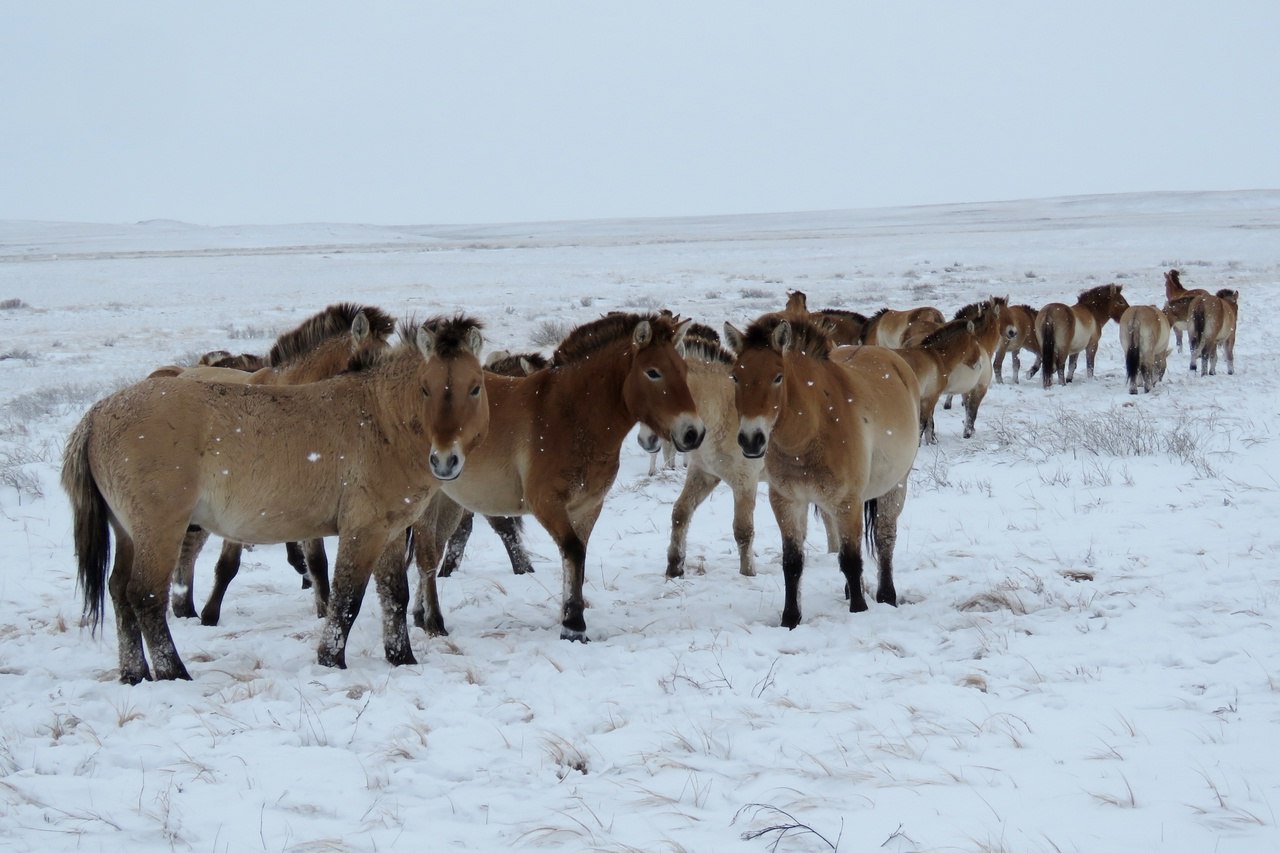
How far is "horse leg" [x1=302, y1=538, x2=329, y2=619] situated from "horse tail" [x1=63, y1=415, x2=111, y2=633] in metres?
1.41

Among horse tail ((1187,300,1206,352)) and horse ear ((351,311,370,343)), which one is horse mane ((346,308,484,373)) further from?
horse tail ((1187,300,1206,352))

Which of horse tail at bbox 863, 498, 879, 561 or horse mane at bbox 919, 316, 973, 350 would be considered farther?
horse mane at bbox 919, 316, 973, 350

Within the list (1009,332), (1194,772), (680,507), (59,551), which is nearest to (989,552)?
(680,507)

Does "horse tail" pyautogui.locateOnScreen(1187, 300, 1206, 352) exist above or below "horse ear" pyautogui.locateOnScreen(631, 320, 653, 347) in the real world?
below

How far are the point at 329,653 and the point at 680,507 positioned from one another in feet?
11.3

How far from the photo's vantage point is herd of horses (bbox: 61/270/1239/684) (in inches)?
219

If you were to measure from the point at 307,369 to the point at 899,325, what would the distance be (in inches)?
468

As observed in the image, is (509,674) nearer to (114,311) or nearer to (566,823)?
(566,823)

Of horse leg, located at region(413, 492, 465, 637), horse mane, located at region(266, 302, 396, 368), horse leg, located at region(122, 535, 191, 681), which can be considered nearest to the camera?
horse leg, located at region(122, 535, 191, 681)

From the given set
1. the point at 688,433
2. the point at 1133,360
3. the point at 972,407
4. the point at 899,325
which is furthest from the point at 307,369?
the point at 1133,360

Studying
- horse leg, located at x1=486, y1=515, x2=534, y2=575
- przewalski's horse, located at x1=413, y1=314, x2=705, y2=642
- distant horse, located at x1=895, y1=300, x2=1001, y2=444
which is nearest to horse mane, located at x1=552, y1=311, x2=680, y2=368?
przewalski's horse, located at x1=413, y1=314, x2=705, y2=642

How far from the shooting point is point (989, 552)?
809cm

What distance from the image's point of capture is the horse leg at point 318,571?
6.86 m

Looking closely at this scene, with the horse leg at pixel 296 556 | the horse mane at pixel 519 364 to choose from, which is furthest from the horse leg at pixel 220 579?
the horse mane at pixel 519 364
